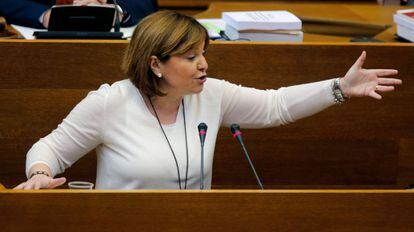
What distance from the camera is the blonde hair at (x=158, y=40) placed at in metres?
2.23

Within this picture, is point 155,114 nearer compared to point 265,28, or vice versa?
point 155,114

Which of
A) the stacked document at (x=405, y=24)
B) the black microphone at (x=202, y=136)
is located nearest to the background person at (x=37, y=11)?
→ the stacked document at (x=405, y=24)

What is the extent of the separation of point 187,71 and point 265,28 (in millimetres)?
812

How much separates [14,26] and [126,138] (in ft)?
4.16

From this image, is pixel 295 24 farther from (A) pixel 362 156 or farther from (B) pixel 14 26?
(B) pixel 14 26

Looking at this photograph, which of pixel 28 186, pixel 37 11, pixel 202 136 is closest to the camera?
pixel 28 186

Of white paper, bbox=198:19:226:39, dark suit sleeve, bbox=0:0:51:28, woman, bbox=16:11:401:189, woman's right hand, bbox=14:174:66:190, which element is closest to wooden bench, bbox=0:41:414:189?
white paper, bbox=198:19:226:39

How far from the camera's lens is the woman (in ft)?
7.36

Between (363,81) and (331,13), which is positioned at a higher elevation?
(363,81)

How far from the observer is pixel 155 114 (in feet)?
7.57
